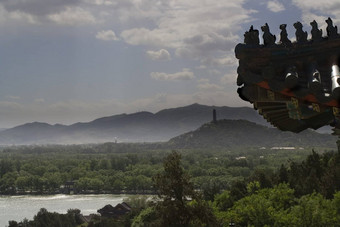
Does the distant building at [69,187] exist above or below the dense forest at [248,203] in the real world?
below

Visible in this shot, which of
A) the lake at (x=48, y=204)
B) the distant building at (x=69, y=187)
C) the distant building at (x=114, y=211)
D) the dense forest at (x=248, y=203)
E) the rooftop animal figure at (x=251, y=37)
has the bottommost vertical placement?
the lake at (x=48, y=204)

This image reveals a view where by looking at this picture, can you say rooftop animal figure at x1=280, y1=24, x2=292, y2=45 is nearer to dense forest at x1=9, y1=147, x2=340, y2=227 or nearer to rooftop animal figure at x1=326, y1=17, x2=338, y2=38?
rooftop animal figure at x1=326, y1=17, x2=338, y2=38

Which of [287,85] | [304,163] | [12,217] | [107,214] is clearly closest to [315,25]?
[287,85]

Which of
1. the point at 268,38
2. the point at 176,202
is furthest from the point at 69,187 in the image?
the point at 268,38

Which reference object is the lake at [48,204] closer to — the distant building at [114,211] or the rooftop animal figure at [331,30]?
the distant building at [114,211]

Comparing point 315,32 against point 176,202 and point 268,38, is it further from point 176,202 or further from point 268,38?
point 176,202

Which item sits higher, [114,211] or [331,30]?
[331,30]

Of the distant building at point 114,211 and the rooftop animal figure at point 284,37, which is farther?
the distant building at point 114,211

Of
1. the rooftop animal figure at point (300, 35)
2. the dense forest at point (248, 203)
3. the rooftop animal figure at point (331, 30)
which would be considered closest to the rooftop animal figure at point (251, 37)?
the rooftop animal figure at point (300, 35)

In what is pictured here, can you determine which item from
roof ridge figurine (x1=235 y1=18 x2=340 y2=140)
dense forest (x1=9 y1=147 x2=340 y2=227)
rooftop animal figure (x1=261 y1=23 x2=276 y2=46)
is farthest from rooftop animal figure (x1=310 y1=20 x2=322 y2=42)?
dense forest (x1=9 y1=147 x2=340 y2=227)
